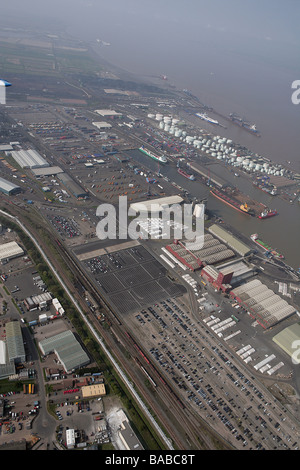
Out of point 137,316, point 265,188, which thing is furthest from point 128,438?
point 265,188

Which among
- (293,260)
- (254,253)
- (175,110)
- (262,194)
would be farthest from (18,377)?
(175,110)

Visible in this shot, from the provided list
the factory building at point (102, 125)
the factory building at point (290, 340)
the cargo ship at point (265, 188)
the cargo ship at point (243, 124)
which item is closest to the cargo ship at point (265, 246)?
the factory building at point (290, 340)

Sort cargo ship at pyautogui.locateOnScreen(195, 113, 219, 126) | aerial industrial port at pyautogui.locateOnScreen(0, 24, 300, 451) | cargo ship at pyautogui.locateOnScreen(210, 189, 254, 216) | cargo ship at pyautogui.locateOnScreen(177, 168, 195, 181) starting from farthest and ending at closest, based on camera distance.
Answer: cargo ship at pyautogui.locateOnScreen(195, 113, 219, 126) < cargo ship at pyautogui.locateOnScreen(177, 168, 195, 181) < cargo ship at pyautogui.locateOnScreen(210, 189, 254, 216) < aerial industrial port at pyautogui.locateOnScreen(0, 24, 300, 451)

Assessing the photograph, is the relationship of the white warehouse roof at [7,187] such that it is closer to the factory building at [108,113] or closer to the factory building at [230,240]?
the factory building at [230,240]

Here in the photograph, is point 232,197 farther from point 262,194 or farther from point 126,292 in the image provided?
point 126,292

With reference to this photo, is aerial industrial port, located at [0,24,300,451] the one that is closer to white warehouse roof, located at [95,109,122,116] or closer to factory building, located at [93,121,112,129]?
factory building, located at [93,121,112,129]

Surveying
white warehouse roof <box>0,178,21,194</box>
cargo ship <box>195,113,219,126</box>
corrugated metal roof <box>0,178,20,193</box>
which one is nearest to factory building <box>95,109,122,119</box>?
cargo ship <box>195,113,219,126</box>

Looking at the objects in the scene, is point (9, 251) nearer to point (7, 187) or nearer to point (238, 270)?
point (7, 187)

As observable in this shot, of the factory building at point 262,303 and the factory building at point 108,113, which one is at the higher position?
the factory building at point 108,113
